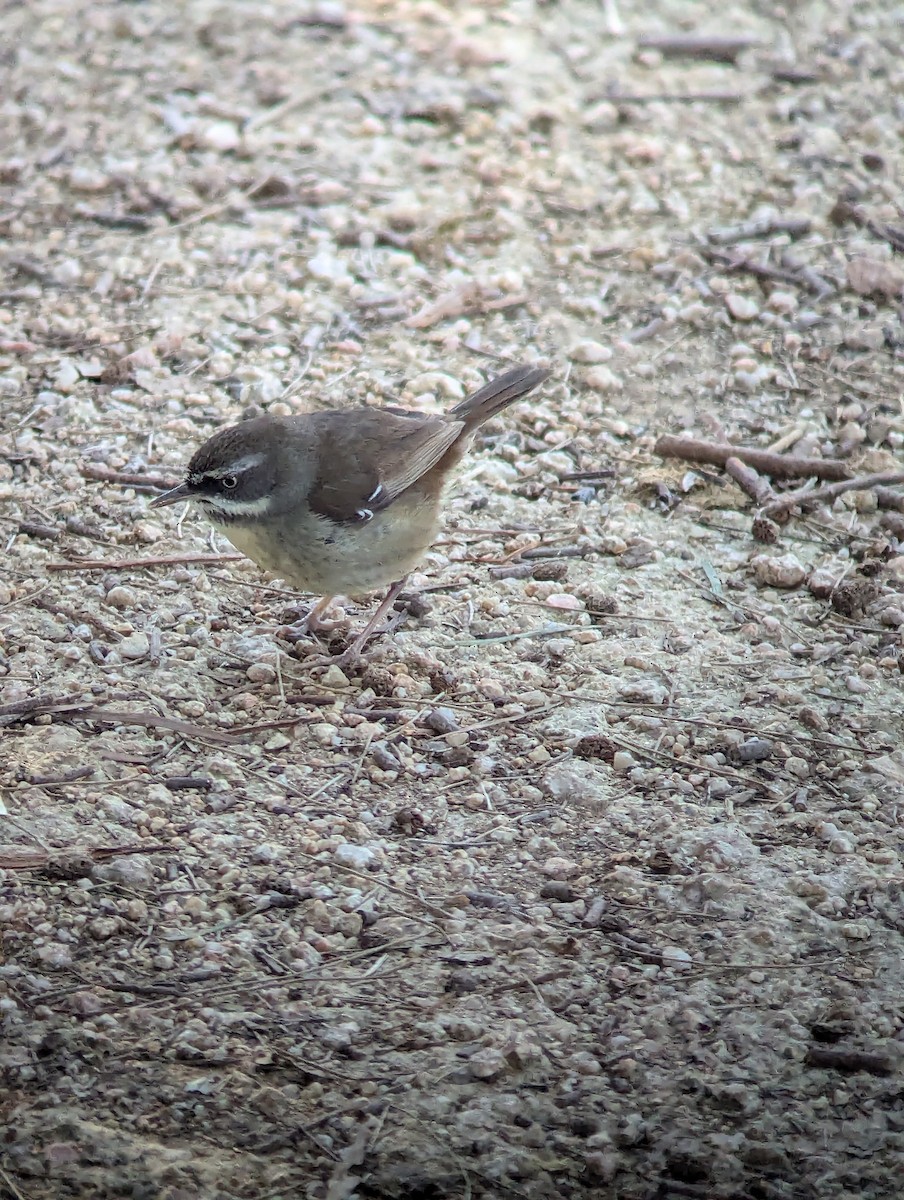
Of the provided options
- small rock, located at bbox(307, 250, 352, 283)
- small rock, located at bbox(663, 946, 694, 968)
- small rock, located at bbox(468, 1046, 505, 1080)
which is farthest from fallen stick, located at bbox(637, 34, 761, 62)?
small rock, located at bbox(468, 1046, 505, 1080)

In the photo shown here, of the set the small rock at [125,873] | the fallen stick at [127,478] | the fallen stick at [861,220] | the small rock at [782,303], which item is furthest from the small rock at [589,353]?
the small rock at [125,873]

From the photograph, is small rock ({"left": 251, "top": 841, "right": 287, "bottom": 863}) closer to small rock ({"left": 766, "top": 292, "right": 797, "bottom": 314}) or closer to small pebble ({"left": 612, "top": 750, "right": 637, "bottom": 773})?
small pebble ({"left": 612, "top": 750, "right": 637, "bottom": 773})

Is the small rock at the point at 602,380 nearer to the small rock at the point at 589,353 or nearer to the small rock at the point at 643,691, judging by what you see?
the small rock at the point at 589,353

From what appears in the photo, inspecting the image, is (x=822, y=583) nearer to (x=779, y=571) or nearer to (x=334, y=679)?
(x=779, y=571)

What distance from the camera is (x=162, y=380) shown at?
7.47 meters

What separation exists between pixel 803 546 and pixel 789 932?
2614mm

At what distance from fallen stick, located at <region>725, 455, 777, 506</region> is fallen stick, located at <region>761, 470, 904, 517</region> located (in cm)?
7

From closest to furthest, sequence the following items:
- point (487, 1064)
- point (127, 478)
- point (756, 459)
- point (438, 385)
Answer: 1. point (487, 1064)
2. point (127, 478)
3. point (756, 459)
4. point (438, 385)

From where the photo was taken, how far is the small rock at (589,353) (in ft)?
26.0

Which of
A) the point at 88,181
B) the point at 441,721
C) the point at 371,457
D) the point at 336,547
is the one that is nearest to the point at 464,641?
the point at 441,721

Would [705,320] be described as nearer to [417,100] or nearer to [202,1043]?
[417,100]

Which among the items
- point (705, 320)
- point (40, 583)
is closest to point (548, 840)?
point (40, 583)

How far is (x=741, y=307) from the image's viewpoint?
8.30 m

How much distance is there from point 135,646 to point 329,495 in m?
1.05
